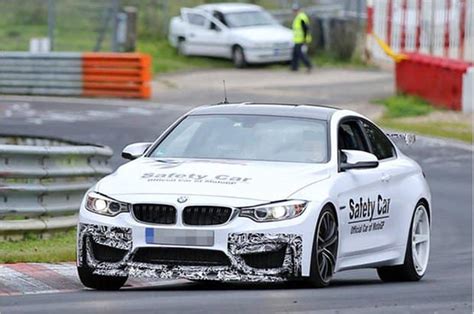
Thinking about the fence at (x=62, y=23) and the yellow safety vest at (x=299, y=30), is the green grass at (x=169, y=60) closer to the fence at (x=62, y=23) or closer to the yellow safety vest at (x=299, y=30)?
the fence at (x=62, y=23)

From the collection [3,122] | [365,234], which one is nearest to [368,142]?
[365,234]

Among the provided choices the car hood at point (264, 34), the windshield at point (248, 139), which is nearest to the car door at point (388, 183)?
the windshield at point (248, 139)

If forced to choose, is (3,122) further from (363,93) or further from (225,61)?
(225,61)

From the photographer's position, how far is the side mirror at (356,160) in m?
11.0

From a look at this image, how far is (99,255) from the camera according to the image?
33.5ft

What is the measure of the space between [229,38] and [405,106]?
424 inches

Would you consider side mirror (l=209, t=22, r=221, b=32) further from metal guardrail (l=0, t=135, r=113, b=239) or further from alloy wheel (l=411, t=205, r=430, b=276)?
alloy wheel (l=411, t=205, r=430, b=276)

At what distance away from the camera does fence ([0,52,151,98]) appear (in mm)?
32719

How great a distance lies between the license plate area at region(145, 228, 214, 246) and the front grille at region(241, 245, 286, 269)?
0.92 feet

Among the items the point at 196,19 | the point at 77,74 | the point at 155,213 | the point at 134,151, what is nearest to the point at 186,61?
the point at 196,19

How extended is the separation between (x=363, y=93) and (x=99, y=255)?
2497 centimetres

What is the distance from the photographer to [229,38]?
4059 cm

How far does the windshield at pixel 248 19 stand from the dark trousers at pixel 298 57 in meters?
2.30

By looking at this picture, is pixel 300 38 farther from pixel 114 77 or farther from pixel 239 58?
pixel 114 77
